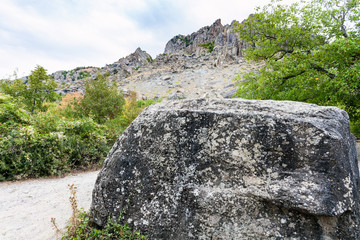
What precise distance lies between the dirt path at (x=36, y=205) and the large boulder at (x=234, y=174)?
4.39ft

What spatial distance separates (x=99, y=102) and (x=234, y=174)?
1399cm

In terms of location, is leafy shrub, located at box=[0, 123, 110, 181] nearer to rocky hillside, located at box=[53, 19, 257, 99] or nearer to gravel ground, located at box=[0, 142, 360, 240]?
Answer: gravel ground, located at box=[0, 142, 360, 240]

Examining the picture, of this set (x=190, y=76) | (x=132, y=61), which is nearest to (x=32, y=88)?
(x=190, y=76)

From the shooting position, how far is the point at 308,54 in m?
7.96

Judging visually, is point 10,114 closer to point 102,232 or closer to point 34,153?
point 34,153

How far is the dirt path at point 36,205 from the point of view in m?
3.12

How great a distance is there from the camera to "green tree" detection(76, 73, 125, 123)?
562 inches

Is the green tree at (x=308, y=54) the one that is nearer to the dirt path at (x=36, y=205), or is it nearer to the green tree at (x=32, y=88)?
the dirt path at (x=36, y=205)

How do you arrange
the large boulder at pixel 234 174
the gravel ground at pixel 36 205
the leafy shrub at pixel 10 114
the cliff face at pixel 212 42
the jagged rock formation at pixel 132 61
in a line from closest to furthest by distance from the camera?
1. the large boulder at pixel 234 174
2. the gravel ground at pixel 36 205
3. the leafy shrub at pixel 10 114
4. the cliff face at pixel 212 42
5. the jagged rock formation at pixel 132 61

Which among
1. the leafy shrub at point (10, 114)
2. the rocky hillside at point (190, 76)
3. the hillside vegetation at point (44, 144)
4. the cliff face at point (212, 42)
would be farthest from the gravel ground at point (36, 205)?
the cliff face at point (212, 42)

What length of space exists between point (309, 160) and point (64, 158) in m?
6.76

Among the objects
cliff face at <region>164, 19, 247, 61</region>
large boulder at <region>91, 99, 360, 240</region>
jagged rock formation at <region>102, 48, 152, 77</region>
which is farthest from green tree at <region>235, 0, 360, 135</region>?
jagged rock formation at <region>102, 48, 152, 77</region>

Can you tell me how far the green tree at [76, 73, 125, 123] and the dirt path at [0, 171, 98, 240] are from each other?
9.13 m

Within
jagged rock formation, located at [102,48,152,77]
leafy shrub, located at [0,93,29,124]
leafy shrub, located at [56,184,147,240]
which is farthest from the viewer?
jagged rock formation, located at [102,48,152,77]
